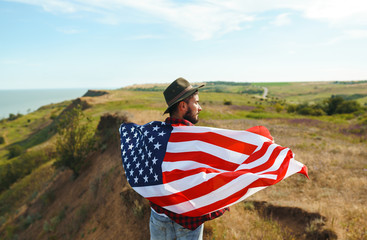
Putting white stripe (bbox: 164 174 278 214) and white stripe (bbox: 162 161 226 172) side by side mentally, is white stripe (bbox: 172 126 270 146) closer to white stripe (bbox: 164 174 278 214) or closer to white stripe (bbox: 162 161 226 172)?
white stripe (bbox: 162 161 226 172)

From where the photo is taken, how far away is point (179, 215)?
10.1 ft

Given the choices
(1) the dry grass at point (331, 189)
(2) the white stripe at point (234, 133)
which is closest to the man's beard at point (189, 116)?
(2) the white stripe at point (234, 133)

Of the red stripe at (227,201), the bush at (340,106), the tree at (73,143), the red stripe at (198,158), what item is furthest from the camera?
the bush at (340,106)

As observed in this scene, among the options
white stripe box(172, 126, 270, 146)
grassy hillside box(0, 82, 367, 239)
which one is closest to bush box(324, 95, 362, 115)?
grassy hillside box(0, 82, 367, 239)

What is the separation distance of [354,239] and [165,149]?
5.28 m

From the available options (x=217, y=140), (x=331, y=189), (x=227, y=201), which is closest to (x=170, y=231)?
(x=227, y=201)

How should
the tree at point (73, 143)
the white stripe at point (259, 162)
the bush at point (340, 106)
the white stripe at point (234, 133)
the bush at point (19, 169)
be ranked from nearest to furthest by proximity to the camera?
the white stripe at point (234, 133) → the white stripe at point (259, 162) → the tree at point (73, 143) → the bush at point (19, 169) → the bush at point (340, 106)

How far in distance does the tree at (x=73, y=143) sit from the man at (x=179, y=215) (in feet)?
42.6

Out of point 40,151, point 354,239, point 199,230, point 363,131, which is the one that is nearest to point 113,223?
point 199,230

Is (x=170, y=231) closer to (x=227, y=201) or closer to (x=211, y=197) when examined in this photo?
(x=211, y=197)

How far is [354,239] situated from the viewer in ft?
16.2

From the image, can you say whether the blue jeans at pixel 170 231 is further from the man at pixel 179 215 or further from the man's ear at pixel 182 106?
the man's ear at pixel 182 106

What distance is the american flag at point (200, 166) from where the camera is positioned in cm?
306

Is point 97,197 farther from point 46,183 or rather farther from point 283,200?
point 46,183
